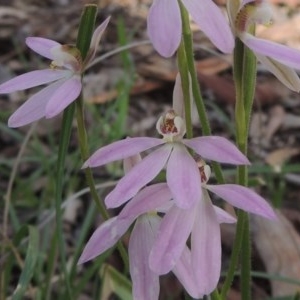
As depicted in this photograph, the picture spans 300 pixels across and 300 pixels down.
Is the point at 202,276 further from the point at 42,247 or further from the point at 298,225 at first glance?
the point at 298,225

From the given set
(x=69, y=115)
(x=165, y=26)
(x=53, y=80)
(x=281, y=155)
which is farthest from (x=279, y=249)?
(x=165, y=26)

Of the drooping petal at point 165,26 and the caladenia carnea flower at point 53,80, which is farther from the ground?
the drooping petal at point 165,26

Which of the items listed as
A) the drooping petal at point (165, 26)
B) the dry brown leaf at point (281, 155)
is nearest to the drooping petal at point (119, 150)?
the drooping petal at point (165, 26)

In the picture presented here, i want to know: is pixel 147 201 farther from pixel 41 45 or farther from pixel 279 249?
pixel 279 249

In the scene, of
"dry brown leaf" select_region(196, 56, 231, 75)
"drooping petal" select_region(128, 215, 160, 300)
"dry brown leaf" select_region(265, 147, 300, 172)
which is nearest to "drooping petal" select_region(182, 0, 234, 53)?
"drooping petal" select_region(128, 215, 160, 300)

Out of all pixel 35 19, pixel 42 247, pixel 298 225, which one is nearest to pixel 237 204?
pixel 42 247

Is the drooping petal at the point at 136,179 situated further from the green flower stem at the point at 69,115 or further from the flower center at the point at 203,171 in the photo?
the green flower stem at the point at 69,115
